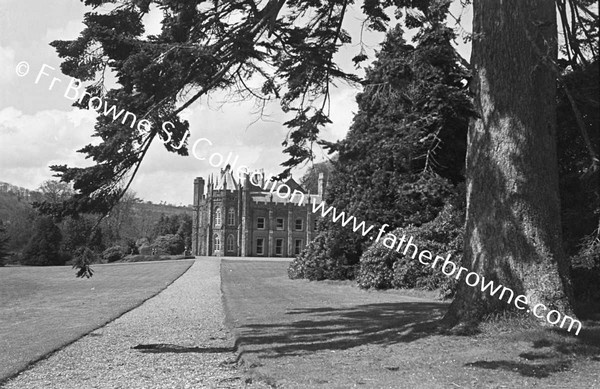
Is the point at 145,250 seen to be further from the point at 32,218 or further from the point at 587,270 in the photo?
the point at 587,270

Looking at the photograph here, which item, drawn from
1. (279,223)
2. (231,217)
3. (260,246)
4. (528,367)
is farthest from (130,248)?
(528,367)

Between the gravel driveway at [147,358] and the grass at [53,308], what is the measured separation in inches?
15.3

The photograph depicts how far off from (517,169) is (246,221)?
61.9 metres

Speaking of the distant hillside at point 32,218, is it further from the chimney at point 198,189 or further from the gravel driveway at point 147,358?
the gravel driveway at point 147,358

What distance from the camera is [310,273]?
24812mm

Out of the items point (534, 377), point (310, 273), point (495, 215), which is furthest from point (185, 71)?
point (310, 273)

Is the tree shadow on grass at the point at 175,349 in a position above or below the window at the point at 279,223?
below

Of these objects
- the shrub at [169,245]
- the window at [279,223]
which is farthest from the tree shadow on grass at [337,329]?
the window at [279,223]

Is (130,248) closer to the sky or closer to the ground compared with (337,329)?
closer to the sky

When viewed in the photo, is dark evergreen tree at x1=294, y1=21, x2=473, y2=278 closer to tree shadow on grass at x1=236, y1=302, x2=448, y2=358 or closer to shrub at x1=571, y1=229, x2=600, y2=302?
tree shadow on grass at x1=236, y1=302, x2=448, y2=358

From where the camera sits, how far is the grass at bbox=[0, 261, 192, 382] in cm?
915

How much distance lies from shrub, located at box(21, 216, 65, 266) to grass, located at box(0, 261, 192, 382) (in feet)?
51.9

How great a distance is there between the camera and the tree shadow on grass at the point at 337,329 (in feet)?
27.3

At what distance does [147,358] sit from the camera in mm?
8289
